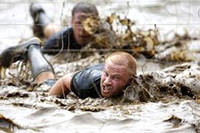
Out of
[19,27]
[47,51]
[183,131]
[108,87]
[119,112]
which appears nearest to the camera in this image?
[183,131]

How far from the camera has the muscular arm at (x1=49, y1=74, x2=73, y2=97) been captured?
7309 millimetres

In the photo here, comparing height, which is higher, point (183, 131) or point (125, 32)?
point (125, 32)

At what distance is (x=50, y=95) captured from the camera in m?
7.26

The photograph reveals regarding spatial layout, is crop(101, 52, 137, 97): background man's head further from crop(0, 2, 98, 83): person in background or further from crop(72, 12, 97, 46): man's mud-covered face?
crop(72, 12, 97, 46): man's mud-covered face

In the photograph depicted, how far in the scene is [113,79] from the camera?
22.1 ft

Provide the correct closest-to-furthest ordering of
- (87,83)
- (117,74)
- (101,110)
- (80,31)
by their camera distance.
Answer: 1. (101,110)
2. (117,74)
3. (87,83)
4. (80,31)

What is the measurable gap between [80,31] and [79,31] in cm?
2

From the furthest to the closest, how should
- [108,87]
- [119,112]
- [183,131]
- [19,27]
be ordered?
[19,27] < [108,87] < [119,112] < [183,131]

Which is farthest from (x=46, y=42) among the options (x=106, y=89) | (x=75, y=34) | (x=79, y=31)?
(x=106, y=89)

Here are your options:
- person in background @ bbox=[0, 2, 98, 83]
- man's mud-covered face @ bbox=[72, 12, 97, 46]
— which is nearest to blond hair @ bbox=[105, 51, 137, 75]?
person in background @ bbox=[0, 2, 98, 83]

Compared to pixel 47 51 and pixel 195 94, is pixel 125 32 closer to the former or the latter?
pixel 47 51

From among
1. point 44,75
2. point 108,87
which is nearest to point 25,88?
point 44,75

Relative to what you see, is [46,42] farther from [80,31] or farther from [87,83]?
[87,83]

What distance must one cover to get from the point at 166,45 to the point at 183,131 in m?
4.92
